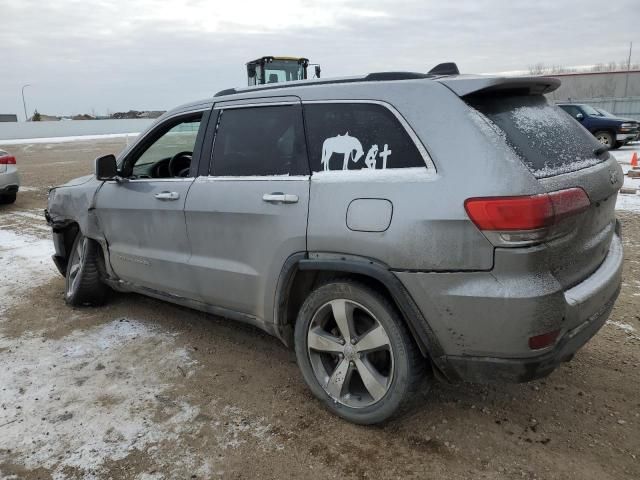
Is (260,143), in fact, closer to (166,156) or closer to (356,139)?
(356,139)

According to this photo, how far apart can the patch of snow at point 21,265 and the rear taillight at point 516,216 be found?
175 inches

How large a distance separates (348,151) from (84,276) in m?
2.97

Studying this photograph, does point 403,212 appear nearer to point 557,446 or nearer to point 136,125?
point 557,446

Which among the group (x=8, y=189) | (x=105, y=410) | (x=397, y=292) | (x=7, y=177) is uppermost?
(x=397, y=292)

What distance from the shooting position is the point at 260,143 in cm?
328

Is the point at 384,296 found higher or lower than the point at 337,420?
higher

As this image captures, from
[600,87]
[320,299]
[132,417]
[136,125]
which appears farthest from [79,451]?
[136,125]

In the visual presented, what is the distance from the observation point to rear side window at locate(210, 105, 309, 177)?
3062 mm

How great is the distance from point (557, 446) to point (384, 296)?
1.15m

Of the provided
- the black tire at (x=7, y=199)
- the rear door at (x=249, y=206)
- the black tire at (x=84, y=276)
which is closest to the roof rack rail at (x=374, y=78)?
the rear door at (x=249, y=206)

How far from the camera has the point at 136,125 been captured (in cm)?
4619

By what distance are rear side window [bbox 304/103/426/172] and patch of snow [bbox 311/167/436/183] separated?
0.08 ft

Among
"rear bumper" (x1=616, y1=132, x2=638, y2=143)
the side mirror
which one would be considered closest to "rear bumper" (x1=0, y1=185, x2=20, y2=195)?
the side mirror

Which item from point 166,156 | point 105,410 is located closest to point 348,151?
point 105,410
